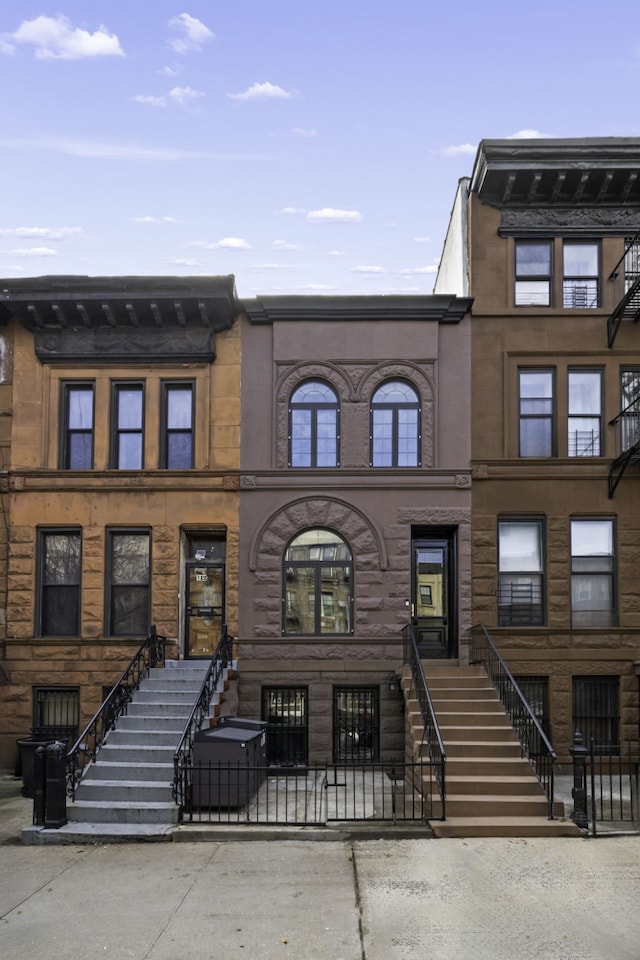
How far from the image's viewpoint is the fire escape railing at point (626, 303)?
57.5 feet

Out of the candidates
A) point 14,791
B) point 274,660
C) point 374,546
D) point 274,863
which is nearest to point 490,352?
point 374,546

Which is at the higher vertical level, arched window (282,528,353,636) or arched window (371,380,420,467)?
arched window (371,380,420,467)

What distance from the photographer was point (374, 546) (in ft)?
58.3

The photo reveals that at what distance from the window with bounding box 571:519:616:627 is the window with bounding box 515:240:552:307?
4.73 m

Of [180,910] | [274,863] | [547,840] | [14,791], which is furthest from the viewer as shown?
[14,791]

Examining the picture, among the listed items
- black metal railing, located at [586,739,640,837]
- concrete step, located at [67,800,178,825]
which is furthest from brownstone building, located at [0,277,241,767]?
black metal railing, located at [586,739,640,837]

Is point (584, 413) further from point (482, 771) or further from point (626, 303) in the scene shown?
point (482, 771)

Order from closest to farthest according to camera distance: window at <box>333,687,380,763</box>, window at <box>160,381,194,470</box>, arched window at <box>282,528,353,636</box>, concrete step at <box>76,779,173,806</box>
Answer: concrete step at <box>76,779,173,806</box>
window at <box>333,687,380,763</box>
arched window at <box>282,528,353,636</box>
window at <box>160,381,194,470</box>

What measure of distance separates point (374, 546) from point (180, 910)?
31.2 feet

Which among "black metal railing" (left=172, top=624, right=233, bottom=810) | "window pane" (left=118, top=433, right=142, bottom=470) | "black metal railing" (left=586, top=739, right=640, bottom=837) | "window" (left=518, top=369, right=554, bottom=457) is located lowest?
"black metal railing" (left=586, top=739, right=640, bottom=837)

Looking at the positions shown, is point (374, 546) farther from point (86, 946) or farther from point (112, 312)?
point (86, 946)

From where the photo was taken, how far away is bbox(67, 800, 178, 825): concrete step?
1259cm

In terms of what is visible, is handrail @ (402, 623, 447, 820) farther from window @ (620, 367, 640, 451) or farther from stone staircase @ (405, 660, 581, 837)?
window @ (620, 367, 640, 451)

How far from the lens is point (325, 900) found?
941cm
